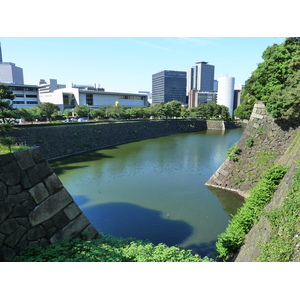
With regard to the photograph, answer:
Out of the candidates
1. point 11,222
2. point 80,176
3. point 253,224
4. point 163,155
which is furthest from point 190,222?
point 163,155

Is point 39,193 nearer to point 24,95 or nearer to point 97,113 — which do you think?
point 97,113

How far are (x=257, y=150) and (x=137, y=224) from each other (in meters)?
8.03

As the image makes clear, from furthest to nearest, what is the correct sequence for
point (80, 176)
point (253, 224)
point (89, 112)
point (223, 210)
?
point (89, 112)
point (80, 176)
point (223, 210)
point (253, 224)

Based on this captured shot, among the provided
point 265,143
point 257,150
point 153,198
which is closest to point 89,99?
point 153,198

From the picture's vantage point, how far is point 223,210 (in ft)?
36.9

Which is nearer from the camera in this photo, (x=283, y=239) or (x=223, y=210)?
(x=283, y=239)

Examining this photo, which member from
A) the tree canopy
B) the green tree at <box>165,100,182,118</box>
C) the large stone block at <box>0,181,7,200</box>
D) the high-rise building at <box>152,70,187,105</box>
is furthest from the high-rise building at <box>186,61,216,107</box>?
the large stone block at <box>0,181,7,200</box>

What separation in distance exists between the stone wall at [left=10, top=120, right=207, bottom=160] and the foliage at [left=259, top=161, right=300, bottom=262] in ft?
67.8

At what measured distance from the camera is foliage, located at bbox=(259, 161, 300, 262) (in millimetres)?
4418

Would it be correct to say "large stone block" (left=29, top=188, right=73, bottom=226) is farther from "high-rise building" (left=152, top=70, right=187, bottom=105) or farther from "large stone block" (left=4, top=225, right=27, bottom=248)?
"high-rise building" (left=152, top=70, right=187, bottom=105)

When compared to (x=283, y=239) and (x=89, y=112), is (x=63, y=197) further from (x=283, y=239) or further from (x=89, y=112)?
(x=89, y=112)

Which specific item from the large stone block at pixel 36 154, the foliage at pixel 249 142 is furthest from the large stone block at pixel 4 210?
the foliage at pixel 249 142

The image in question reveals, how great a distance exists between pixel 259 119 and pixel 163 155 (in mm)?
12576

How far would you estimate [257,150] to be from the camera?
42.5 ft
